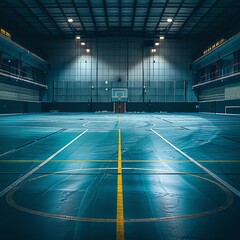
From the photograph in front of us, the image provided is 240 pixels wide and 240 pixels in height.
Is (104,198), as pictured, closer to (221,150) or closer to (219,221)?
(219,221)

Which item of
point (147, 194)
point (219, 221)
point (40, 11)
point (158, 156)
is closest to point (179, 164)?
point (158, 156)

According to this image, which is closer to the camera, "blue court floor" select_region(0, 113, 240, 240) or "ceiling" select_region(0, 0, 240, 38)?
"blue court floor" select_region(0, 113, 240, 240)

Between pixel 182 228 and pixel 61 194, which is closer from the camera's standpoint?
pixel 182 228

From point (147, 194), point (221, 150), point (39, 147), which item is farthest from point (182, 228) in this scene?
point (39, 147)

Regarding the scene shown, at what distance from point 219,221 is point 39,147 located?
9.43 meters

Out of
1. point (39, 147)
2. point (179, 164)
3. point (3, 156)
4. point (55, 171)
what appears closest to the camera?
point (55, 171)

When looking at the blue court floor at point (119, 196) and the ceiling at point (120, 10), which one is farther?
the ceiling at point (120, 10)

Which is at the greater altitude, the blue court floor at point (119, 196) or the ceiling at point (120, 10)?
the ceiling at point (120, 10)

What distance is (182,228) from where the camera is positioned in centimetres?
409

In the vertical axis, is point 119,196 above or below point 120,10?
below

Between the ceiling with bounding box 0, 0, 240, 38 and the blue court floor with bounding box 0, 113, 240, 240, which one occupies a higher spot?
the ceiling with bounding box 0, 0, 240, 38

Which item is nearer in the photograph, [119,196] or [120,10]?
[119,196]

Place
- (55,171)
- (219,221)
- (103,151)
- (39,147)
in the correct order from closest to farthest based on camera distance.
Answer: (219,221), (55,171), (103,151), (39,147)

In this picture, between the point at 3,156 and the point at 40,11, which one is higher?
the point at 40,11
